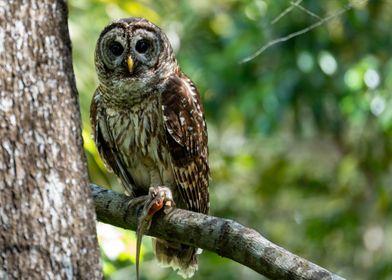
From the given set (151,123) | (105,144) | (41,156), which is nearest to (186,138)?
(151,123)

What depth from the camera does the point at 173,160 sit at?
17.0ft

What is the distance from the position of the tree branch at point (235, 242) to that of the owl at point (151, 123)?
861 mm

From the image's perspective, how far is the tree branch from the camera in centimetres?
346

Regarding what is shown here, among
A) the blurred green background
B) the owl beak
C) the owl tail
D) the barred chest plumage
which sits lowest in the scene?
the owl tail

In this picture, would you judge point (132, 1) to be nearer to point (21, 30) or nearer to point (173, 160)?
point (173, 160)

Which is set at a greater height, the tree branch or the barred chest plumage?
the barred chest plumage

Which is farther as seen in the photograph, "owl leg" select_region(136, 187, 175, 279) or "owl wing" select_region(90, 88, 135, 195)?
"owl wing" select_region(90, 88, 135, 195)

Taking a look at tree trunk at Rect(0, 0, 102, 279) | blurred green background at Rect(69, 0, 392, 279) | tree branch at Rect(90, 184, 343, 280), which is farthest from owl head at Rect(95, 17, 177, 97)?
tree trunk at Rect(0, 0, 102, 279)

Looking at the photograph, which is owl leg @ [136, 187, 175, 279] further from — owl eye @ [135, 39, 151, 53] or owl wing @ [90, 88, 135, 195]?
owl eye @ [135, 39, 151, 53]

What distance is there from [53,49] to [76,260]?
0.67 metres

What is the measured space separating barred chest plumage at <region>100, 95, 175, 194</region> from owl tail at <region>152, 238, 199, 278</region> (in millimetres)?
312

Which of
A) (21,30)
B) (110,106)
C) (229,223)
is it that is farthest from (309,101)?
(21,30)

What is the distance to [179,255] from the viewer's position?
208 inches

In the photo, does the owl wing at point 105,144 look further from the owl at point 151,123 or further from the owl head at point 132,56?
the owl head at point 132,56
